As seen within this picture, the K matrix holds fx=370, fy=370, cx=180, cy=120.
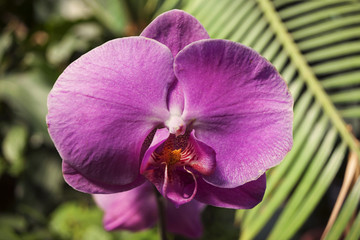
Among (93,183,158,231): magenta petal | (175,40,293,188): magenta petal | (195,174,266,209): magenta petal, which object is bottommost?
(93,183,158,231): magenta petal

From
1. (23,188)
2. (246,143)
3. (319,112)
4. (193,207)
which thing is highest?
(319,112)

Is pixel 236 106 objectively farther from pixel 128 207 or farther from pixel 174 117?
pixel 128 207

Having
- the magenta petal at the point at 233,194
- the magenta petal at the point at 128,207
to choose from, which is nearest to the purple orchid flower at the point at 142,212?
the magenta petal at the point at 128,207

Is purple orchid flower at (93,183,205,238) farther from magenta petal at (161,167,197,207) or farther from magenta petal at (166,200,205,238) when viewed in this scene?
magenta petal at (161,167,197,207)

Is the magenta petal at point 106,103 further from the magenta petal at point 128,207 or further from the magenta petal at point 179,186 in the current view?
the magenta petal at point 128,207

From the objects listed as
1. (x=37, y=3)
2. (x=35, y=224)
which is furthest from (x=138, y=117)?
(x=37, y=3)

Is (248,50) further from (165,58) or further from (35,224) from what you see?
(35,224)

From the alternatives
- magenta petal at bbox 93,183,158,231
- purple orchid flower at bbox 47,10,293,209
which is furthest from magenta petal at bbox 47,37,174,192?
magenta petal at bbox 93,183,158,231
